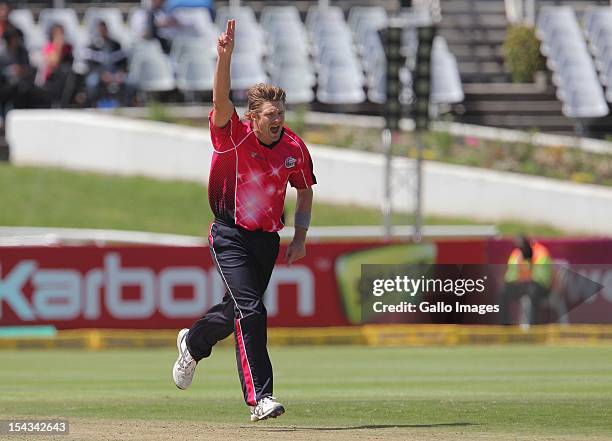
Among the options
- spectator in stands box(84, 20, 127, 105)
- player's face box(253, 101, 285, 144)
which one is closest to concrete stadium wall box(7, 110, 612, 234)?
spectator in stands box(84, 20, 127, 105)

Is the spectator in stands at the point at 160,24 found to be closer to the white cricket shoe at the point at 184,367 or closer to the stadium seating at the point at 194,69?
the stadium seating at the point at 194,69

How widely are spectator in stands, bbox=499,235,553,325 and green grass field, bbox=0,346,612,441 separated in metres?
2.40

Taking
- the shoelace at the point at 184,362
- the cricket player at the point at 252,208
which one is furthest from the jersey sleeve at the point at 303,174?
the shoelace at the point at 184,362

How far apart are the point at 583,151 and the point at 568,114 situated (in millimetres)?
1178

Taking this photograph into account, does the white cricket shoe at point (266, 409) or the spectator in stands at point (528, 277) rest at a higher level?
the white cricket shoe at point (266, 409)

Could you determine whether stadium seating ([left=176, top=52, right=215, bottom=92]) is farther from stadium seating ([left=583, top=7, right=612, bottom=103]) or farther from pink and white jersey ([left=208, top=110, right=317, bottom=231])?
pink and white jersey ([left=208, top=110, right=317, bottom=231])

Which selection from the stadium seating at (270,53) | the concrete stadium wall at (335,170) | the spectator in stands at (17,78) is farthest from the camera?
the stadium seating at (270,53)

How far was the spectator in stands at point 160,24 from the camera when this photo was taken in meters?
35.1

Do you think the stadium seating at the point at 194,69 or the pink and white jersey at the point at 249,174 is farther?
the stadium seating at the point at 194,69

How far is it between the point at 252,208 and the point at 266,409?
48.4 inches

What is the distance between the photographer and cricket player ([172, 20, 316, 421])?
956cm

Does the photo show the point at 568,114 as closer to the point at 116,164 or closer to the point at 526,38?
the point at 526,38

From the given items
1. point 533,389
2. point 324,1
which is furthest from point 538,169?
point 533,389

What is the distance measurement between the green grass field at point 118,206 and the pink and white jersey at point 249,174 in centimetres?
2133
